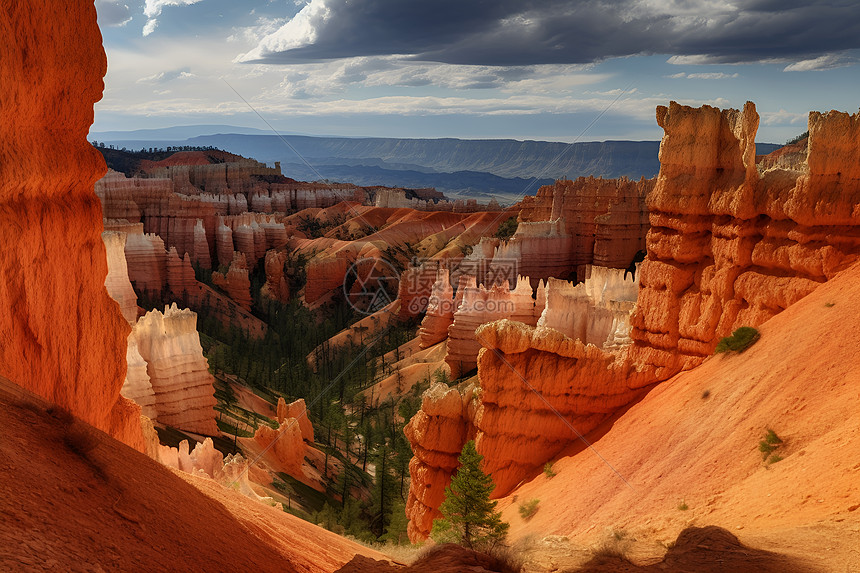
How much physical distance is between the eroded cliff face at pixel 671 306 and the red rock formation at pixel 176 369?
1107cm

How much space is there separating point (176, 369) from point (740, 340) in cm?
1771

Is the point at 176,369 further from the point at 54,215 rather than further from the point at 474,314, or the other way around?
the point at 54,215

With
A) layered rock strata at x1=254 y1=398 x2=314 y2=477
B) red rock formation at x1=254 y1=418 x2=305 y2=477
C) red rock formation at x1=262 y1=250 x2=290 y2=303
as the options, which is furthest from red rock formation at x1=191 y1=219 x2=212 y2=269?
red rock formation at x1=254 y1=418 x2=305 y2=477

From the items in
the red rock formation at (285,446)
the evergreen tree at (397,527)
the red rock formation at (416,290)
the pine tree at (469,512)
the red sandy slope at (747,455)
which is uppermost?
the red sandy slope at (747,455)

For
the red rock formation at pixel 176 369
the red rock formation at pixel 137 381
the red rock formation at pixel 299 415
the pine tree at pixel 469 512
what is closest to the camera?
the pine tree at pixel 469 512

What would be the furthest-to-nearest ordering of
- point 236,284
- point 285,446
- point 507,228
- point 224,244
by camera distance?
point 224,244 < point 507,228 < point 236,284 < point 285,446

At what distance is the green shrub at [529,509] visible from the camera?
41.9 feet

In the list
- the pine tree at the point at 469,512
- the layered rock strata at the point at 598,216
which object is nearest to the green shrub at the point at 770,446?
the pine tree at the point at 469,512

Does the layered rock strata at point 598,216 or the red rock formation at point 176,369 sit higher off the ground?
the layered rock strata at point 598,216

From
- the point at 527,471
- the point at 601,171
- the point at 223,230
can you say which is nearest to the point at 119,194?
the point at 223,230

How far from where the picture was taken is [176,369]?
23.0 meters

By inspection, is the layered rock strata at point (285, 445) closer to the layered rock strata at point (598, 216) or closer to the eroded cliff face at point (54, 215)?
the eroded cliff face at point (54, 215)

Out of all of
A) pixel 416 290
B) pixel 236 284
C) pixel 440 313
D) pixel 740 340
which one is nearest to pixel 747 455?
pixel 740 340

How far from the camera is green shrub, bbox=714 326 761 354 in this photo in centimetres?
1266
